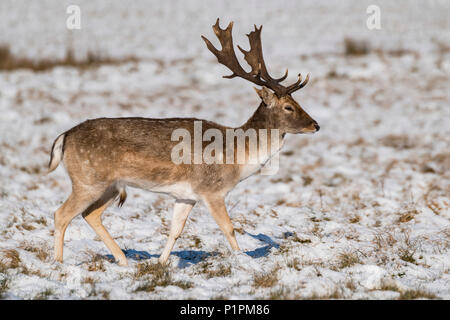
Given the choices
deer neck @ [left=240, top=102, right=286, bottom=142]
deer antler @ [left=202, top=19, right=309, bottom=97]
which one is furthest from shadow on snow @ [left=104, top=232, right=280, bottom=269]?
deer antler @ [left=202, top=19, right=309, bottom=97]

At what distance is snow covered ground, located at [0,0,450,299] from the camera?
4738 millimetres

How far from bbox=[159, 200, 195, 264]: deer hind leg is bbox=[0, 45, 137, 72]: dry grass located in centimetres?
1289

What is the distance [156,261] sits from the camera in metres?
5.54

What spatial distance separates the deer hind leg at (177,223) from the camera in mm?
5703

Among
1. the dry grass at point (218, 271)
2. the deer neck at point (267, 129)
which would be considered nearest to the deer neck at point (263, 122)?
the deer neck at point (267, 129)

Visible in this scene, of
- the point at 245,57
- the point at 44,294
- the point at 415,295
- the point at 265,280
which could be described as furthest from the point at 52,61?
the point at 415,295

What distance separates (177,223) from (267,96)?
67.4 inches

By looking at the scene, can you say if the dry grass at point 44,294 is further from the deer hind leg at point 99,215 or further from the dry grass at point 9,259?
the deer hind leg at point 99,215

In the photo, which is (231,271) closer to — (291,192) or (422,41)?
(291,192)

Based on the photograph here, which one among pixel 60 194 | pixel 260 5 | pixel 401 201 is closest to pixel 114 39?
pixel 260 5

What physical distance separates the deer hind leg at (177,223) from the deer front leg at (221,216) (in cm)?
33

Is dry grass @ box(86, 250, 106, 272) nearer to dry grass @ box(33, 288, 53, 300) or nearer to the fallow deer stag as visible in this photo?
the fallow deer stag
